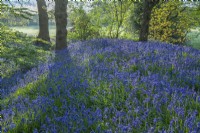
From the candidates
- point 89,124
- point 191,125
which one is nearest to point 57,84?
point 89,124

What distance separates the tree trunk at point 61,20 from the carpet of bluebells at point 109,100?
571cm

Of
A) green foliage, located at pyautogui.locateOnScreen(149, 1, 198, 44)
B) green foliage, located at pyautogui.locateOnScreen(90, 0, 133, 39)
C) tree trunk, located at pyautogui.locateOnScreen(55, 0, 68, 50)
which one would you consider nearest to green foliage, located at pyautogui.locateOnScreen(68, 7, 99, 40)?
green foliage, located at pyautogui.locateOnScreen(90, 0, 133, 39)

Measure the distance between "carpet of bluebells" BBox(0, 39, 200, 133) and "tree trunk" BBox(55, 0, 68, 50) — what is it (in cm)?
571

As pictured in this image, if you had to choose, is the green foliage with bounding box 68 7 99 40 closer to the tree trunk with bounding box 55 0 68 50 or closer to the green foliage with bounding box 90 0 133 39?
the green foliage with bounding box 90 0 133 39

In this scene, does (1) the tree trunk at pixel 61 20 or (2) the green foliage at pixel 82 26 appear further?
(2) the green foliage at pixel 82 26

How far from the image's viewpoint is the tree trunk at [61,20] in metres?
11.8

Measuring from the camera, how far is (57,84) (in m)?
5.48

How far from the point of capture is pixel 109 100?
14.3 ft

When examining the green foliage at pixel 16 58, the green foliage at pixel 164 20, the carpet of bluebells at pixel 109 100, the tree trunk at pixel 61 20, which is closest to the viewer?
the carpet of bluebells at pixel 109 100

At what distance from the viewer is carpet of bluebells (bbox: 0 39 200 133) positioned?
3492mm

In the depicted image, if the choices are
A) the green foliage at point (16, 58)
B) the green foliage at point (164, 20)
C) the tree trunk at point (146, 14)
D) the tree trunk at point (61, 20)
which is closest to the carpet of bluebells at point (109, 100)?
the green foliage at point (16, 58)

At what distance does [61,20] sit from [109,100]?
8.28m

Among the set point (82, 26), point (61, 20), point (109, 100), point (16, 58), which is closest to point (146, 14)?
point (61, 20)

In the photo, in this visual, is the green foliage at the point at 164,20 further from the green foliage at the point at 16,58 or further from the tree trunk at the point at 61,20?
the green foliage at the point at 16,58
